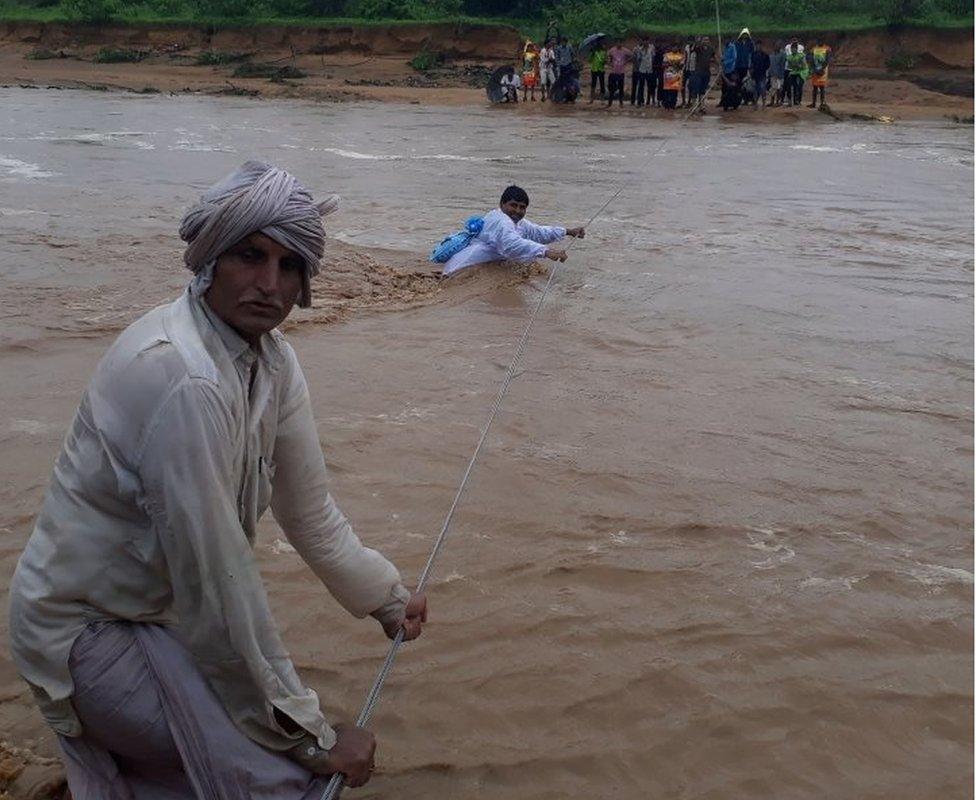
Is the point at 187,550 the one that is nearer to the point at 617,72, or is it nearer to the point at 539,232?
the point at 539,232

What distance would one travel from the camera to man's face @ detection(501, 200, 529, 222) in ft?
28.5

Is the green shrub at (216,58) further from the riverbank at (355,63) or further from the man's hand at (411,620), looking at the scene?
the man's hand at (411,620)

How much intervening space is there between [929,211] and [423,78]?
2233 centimetres

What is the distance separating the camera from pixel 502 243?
28.4ft

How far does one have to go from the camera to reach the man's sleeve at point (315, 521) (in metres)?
2.46

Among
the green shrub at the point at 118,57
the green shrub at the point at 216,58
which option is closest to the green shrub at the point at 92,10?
the green shrub at the point at 118,57

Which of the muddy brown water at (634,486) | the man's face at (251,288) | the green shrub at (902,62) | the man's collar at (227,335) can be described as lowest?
the muddy brown water at (634,486)

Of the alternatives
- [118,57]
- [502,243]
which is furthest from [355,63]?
[502,243]

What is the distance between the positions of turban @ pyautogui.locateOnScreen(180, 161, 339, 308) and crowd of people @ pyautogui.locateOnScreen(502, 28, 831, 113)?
24622mm

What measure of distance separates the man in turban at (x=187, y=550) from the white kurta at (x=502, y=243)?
6256mm

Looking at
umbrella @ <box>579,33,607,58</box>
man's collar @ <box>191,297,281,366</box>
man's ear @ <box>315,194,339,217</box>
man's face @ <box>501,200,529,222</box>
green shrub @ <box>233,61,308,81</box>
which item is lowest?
man's face @ <box>501,200,529,222</box>

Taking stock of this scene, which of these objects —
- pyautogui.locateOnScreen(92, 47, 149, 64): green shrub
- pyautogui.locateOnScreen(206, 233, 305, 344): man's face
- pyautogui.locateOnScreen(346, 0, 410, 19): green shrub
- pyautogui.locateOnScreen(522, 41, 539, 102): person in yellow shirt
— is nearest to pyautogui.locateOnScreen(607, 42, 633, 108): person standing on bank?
pyautogui.locateOnScreen(522, 41, 539, 102): person in yellow shirt

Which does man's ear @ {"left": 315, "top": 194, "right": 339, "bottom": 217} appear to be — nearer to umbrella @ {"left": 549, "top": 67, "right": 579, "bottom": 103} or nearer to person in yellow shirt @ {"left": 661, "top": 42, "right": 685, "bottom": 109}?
person in yellow shirt @ {"left": 661, "top": 42, "right": 685, "bottom": 109}

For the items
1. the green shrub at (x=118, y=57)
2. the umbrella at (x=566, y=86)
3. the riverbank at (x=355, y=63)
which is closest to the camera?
the umbrella at (x=566, y=86)
